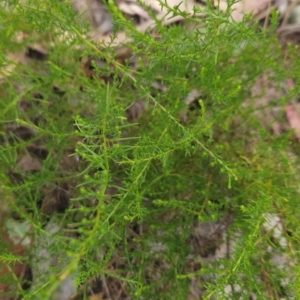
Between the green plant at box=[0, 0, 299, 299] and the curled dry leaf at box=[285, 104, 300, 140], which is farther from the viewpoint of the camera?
the curled dry leaf at box=[285, 104, 300, 140]

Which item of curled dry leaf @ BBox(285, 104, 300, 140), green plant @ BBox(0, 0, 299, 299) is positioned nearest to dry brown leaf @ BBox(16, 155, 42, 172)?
green plant @ BBox(0, 0, 299, 299)

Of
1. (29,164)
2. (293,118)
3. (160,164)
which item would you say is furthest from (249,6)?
(29,164)

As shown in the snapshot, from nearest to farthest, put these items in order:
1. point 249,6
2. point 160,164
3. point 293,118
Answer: point 160,164 → point 293,118 → point 249,6

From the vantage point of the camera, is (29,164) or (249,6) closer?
(29,164)

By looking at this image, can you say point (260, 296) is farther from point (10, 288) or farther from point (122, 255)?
point (10, 288)

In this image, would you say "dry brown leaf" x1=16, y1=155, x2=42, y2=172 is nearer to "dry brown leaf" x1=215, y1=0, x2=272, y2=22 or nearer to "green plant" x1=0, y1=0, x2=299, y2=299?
"green plant" x1=0, y1=0, x2=299, y2=299

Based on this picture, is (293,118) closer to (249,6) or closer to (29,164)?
(249,6)

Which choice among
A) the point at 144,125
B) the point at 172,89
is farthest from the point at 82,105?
the point at 172,89

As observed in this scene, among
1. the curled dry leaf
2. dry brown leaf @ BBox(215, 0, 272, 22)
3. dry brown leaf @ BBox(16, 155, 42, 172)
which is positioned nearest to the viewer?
dry brown leaf @ BBox(16, 155, 42, 172)
